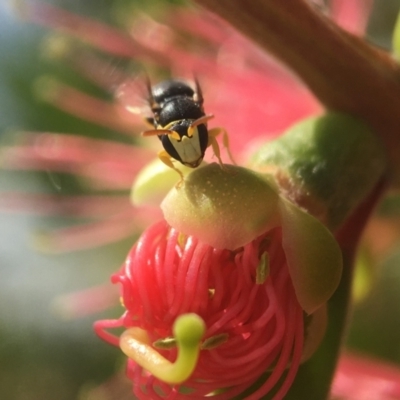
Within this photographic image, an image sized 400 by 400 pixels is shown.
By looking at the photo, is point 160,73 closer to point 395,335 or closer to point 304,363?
point 395,335

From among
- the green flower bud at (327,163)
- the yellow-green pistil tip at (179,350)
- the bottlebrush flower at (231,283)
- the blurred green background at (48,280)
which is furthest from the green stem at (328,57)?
the blurred green background at (48,280)

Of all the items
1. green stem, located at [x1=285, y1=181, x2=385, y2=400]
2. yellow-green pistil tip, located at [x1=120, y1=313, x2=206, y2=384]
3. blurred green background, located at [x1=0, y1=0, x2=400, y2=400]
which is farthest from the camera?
blurred green background, located at [x1=0, y1=0, x2=400, y2=400]

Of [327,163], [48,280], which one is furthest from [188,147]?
[48,280]

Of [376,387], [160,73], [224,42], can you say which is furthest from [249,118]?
[376,387]

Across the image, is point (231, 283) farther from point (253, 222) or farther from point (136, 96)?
point (136, 96)

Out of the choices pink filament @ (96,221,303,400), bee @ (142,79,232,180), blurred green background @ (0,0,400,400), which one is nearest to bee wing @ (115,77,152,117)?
bee @ (142,79,232,180)

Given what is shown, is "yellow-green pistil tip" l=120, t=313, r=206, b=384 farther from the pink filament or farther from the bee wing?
the bee wing
